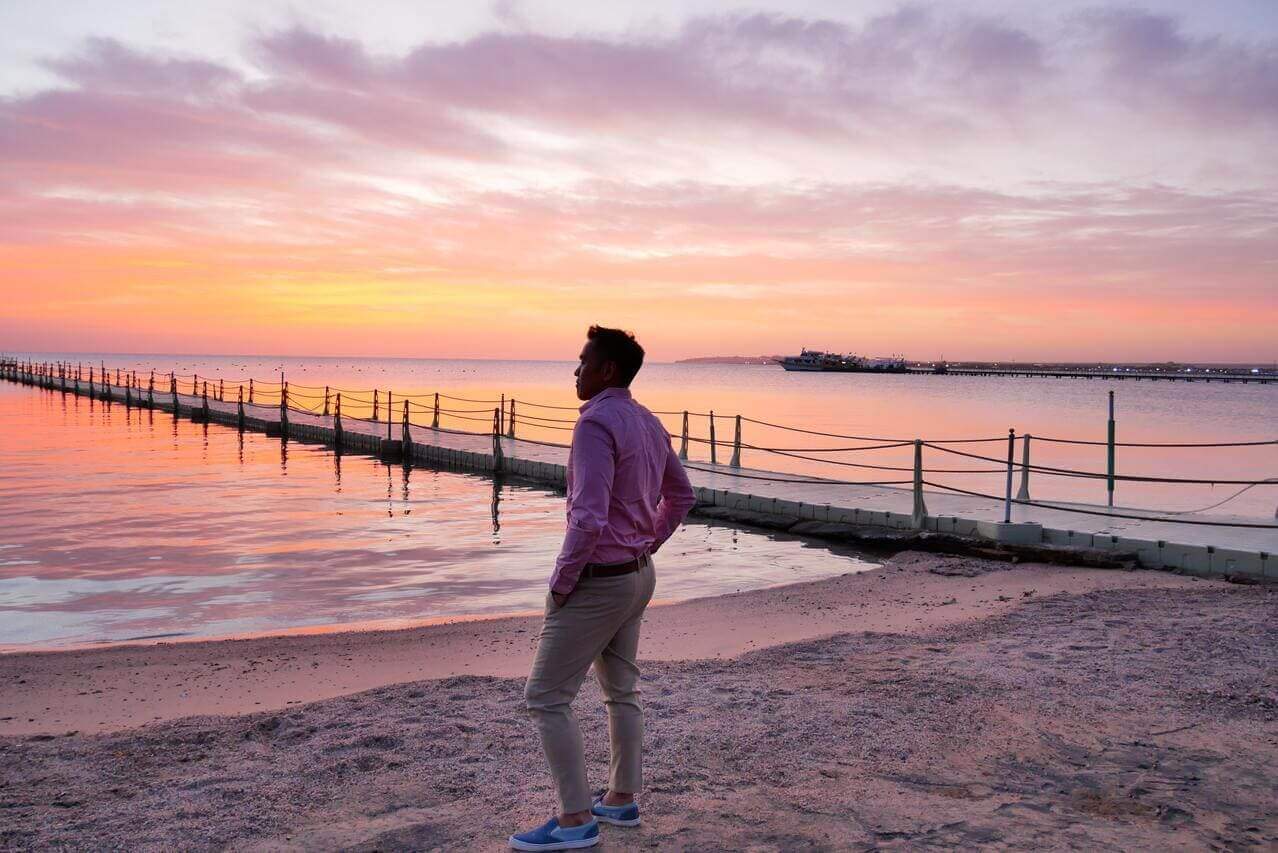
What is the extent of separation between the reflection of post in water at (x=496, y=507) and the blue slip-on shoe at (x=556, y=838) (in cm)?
1108

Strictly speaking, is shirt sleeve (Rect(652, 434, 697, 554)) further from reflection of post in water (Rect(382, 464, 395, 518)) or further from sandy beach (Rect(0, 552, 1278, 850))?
reflection of post in water (Rect(382, 464, 395, 518))

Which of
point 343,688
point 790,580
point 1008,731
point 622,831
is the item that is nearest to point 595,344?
point 622,831

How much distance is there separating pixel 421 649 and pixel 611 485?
17.0 ft

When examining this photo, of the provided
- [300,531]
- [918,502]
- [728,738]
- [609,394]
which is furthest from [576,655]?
[300,531]

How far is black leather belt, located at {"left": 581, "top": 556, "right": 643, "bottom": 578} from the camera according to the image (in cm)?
350

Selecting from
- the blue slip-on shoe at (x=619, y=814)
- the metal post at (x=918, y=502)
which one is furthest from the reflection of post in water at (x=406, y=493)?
the blue slip-on shoe at (x=619, y=814)

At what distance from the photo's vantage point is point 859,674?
20.6 ft

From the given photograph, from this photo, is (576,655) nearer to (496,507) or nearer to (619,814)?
(619,814)

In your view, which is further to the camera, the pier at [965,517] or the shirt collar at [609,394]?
the pier at [965,517]

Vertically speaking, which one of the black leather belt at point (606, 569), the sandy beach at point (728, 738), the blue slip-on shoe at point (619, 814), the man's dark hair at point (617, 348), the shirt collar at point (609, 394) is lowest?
the sandy beach at point (728, 738)

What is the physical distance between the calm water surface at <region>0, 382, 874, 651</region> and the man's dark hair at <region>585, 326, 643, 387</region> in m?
6.70

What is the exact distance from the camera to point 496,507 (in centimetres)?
1858

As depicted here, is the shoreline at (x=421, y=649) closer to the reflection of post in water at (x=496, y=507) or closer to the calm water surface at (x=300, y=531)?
the calm water surface at (x=300, y=531)

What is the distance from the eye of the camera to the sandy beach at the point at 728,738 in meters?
3.94
